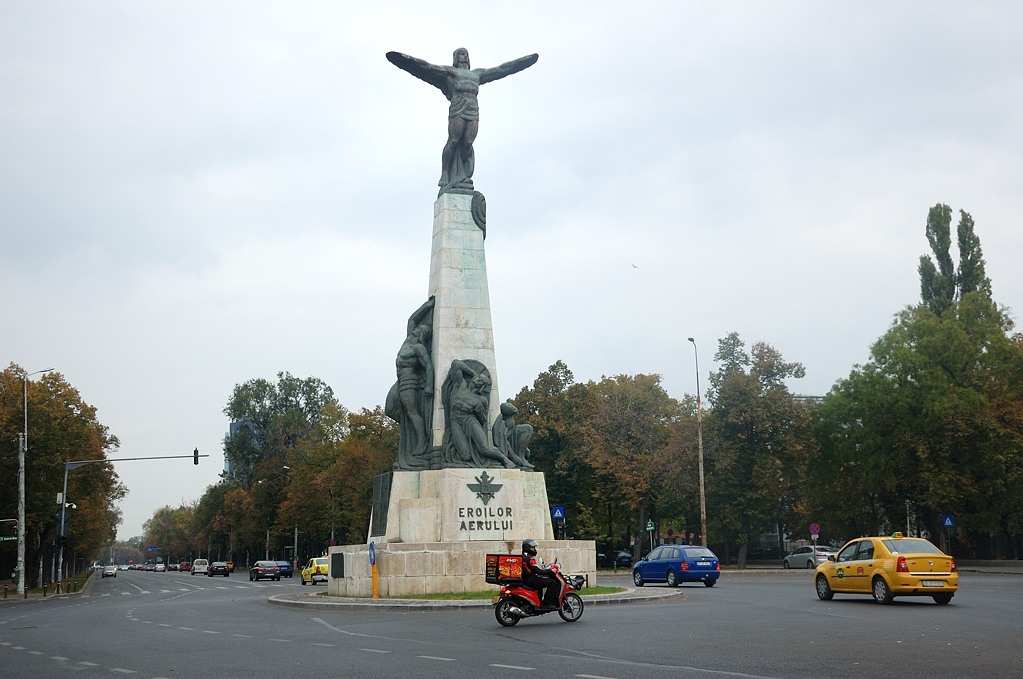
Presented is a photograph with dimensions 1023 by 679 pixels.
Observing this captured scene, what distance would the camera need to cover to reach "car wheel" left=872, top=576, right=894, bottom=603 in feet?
67.2

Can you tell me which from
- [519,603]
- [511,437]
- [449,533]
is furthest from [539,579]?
[511,437]

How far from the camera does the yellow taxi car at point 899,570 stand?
20.1 metres

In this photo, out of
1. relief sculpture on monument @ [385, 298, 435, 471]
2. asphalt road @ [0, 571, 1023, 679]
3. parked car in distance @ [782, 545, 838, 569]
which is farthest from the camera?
parked car in distance @ [782, 545, 838, 569]

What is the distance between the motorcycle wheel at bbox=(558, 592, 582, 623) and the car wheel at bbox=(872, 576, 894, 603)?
22.5 ft

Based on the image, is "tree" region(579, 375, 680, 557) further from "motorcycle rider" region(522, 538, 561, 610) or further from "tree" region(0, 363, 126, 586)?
"motorcycle rider" region(522, 538, 561, 610)

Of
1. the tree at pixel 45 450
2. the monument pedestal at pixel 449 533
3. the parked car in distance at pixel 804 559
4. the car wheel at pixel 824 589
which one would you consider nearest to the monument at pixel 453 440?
the monument pedestal at pixel 449 533

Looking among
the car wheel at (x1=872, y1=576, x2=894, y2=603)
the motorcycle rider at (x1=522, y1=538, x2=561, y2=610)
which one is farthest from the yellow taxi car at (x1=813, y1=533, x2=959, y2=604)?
→ the motorcycle rider at (x1=522, y1=538, x2=561, y2=610)

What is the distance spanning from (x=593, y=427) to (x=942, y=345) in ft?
62.9

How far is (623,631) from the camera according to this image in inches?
599

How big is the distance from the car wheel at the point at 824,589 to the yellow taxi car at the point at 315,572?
3144 cm

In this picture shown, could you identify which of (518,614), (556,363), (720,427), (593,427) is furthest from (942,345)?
(518,614)

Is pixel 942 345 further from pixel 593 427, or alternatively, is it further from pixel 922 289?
pixel 593 427

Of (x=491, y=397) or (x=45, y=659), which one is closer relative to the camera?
(x=45, y=659)

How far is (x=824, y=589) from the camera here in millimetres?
22516
